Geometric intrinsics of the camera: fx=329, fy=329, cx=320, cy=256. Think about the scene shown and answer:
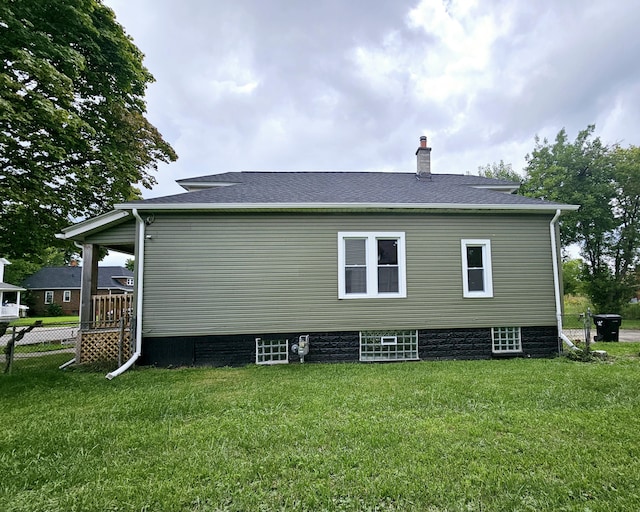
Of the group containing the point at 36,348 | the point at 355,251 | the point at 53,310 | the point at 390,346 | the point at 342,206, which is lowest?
the point at 53,310

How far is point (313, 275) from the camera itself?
7586 millimetres

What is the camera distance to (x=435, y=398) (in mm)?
4586

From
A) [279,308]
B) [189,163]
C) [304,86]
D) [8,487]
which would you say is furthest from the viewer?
[189,163]

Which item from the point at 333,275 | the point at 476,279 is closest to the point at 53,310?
the point at 333,275

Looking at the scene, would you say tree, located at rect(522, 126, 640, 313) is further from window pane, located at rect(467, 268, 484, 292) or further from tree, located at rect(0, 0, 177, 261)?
tree, located at rect(0, 0, 177, 261)

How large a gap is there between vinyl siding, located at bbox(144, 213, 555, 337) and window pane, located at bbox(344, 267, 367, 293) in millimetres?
318

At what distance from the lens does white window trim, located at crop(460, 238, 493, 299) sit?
308 inches

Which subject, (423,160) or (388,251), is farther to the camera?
(423,160)

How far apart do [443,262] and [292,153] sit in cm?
1332

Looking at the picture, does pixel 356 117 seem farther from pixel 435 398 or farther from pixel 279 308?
pixel 435 398

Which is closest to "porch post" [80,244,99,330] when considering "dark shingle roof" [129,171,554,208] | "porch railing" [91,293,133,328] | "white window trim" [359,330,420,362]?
"porch railing" [91,293,133,328]

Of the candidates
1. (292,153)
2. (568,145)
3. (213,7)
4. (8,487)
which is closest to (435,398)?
(8,487)

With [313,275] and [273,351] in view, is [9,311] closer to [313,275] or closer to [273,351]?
[273,351]

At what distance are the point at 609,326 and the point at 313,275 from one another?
1035 centimetres
